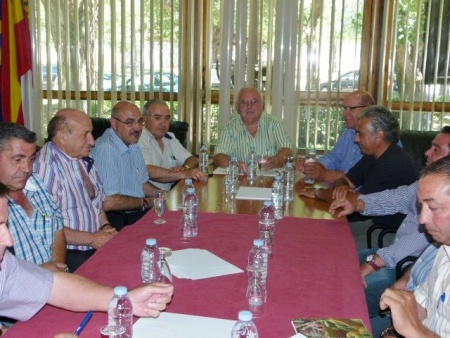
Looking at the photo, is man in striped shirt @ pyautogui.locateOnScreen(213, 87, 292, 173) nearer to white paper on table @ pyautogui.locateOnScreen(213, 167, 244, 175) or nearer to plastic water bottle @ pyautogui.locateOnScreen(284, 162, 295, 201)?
white paper on table @ pyautogui.locateOnScreen(213, 167, 244, 175)

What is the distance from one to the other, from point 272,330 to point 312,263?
2.09ft

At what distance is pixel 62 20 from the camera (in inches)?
214

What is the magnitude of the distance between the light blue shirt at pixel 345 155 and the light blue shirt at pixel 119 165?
5.26 ft

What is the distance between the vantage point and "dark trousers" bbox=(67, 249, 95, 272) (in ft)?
8.95

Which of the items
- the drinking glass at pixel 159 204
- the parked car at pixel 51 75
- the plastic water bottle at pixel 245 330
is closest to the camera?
the plastic water bottle at pixel 245 330

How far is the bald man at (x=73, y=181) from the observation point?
2759 mm

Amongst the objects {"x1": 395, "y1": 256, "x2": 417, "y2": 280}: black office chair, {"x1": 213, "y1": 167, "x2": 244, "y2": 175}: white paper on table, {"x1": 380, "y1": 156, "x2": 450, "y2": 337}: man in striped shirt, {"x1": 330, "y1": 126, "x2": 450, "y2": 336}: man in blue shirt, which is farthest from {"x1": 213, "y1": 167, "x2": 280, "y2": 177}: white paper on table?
{"x1": 380, "y1": 156, "x2": 450, "y2": 337}: man in striped shirt

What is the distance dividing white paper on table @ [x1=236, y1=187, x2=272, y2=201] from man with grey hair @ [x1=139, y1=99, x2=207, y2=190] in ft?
1.83

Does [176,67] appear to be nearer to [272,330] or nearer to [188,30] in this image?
[188,30]

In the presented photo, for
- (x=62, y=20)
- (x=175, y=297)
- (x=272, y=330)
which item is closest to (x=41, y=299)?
(x=175, y=297)

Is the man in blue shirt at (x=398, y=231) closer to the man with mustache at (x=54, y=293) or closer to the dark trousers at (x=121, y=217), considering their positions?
the man with mustache at (x=54, y=293)

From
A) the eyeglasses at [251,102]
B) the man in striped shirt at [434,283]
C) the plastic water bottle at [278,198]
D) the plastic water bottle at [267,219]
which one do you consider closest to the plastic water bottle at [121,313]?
the man in striped shirt at [434,283]

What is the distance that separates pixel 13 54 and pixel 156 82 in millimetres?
1503

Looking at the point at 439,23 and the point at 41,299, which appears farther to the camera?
the point at 439,23
